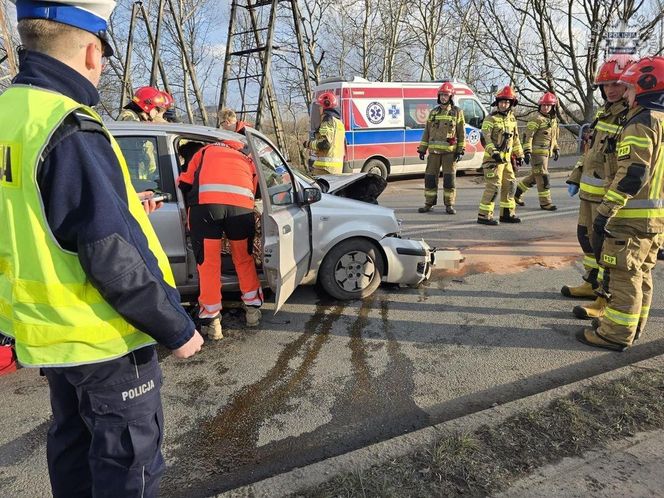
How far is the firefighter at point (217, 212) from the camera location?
133 inches

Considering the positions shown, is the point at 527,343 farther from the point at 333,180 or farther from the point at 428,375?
the point at 333,180

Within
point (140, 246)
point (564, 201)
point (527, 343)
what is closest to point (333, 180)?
point (527, 343)

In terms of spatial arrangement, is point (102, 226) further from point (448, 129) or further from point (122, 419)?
point (448, 129)

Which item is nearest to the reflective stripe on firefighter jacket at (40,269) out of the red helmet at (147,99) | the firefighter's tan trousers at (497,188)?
the red helmet at (147,99)

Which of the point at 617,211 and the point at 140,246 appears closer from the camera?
the point at 140,246

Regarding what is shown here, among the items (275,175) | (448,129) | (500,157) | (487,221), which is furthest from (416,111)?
(275,175)

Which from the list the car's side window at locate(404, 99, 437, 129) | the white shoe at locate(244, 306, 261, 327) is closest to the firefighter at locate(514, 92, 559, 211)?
the car's side window at locate(404, 99, 437, 129)

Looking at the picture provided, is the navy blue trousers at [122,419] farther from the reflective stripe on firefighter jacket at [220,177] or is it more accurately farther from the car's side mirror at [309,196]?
the car's side mirror at [309,196]

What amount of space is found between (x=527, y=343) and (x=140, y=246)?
3.25m

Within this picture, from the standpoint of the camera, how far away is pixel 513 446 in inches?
92.0

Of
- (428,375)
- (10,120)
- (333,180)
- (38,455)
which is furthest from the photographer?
(333,180)

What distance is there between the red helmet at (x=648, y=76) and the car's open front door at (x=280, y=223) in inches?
103

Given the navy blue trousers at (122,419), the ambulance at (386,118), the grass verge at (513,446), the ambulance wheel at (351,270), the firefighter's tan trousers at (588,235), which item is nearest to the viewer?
the navy blue trousers at (122,419)

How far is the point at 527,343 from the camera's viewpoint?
143 inches
